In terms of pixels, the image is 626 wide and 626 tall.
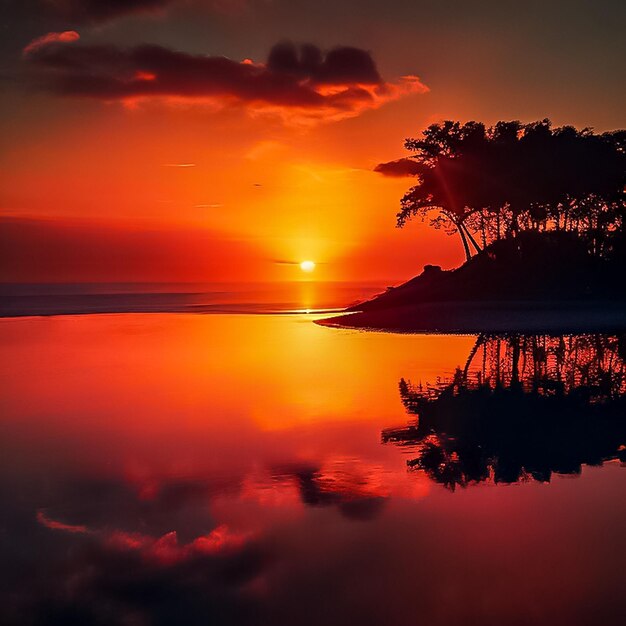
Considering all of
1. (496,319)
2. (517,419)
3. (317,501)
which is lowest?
(317,501)

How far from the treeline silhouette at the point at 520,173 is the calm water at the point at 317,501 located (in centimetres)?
4331

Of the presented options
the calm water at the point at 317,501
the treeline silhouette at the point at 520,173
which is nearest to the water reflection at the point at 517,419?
the calm water at the point at 317,501

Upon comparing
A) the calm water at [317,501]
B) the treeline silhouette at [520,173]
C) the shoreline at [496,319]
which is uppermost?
the treeline silhouette at [520,173]

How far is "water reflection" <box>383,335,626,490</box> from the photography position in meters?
9.98

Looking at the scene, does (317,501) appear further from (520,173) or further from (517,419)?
(520,173)

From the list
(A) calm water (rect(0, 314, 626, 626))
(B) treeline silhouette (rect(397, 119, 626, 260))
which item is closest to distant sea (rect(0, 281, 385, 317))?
(B) treeline silhouette (rect(397, 119, 626, 260))

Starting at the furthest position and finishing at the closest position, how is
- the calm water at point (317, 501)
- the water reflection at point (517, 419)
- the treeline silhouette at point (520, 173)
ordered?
1. the treeline silhouette at point (520, 173)
2. the water reflection at point (517, 419)
3. the calm water at point (317, 501)

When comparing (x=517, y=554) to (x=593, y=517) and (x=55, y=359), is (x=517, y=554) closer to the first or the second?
(x=593, y=517)

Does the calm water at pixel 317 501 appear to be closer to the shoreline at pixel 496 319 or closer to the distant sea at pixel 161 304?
the shoreline at pixel 496 319

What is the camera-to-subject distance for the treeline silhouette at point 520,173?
58.7 m

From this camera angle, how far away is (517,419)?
13.1 m

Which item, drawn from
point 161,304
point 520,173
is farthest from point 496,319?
point 161,304

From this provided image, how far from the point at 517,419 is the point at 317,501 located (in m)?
6.18

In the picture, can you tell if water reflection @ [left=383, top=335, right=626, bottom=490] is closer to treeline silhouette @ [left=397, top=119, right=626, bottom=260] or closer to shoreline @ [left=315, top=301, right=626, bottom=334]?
shoreline @ [left=315, top=301, right=626, bottom=334]
